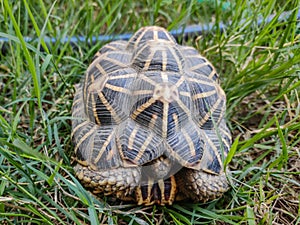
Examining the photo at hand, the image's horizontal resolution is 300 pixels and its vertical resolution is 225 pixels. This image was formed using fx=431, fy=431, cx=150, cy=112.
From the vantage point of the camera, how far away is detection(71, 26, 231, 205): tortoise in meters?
1.17

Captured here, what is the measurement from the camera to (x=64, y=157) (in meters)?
1.33

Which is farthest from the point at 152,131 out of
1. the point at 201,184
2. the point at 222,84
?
the point at 222,84

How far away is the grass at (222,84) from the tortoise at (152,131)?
0.21 ft

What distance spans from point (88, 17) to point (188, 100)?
0.67 meters

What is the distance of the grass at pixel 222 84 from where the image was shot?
1.20 m

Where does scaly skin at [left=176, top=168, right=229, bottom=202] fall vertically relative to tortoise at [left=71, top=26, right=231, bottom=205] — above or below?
below

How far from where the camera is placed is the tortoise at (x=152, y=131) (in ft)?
3.83

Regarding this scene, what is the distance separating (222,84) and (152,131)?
1.69 ft

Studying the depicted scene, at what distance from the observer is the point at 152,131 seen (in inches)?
46.4

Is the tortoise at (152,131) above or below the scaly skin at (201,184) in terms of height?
above

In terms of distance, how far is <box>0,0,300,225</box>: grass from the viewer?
3.94ft

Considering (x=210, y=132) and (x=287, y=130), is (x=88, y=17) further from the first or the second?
(x=287, y=130)

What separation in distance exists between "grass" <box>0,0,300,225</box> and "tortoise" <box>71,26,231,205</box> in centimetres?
6

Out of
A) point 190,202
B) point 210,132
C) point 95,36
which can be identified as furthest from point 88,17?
point 190,202
